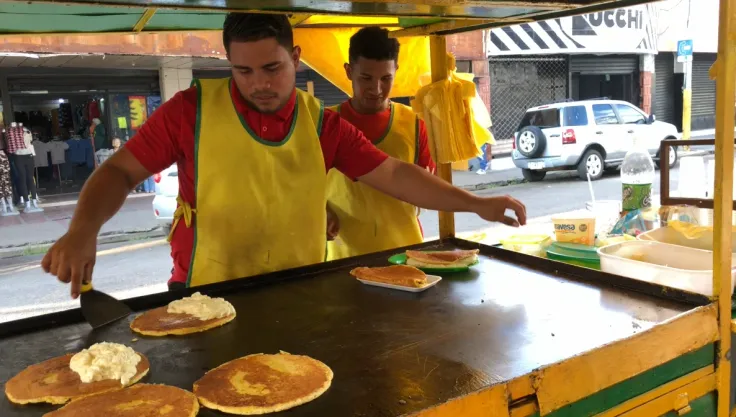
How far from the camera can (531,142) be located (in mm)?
11812

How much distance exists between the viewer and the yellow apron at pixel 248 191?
80.7 inches

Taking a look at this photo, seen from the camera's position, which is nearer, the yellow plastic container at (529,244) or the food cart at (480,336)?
the food cart at (480,336)

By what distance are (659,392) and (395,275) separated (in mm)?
842

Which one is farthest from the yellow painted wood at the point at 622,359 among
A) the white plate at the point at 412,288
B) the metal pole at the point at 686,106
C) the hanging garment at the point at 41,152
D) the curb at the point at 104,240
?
the metal pole at the point at 686,106

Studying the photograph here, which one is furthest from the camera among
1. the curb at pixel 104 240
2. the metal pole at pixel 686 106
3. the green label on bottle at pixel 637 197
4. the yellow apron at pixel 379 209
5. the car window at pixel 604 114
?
the metal pole at pixel 686 106

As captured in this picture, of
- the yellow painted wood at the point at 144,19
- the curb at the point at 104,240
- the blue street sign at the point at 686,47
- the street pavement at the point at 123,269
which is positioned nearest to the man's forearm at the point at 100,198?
the yellow painted wood at the point at 144,19

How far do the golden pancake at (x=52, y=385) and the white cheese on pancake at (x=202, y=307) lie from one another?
274mm

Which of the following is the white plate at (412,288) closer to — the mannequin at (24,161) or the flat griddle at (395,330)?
the flat griddle at (395,330)

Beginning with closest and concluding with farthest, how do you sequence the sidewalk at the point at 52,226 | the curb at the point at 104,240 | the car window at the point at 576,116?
the curb at the point at 104,240 → the sidewalk at the point at 52,226 → the car window at the point at 576,116

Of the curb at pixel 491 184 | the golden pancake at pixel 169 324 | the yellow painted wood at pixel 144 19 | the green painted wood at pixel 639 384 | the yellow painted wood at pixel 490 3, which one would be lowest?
the curb at pixel 491 184

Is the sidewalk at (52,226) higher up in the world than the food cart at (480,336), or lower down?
lower down

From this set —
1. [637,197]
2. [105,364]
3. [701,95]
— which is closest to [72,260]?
[105,364]

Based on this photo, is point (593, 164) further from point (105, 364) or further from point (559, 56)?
point (105, 364)

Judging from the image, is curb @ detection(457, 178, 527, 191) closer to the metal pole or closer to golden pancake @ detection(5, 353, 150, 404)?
the metal pole
